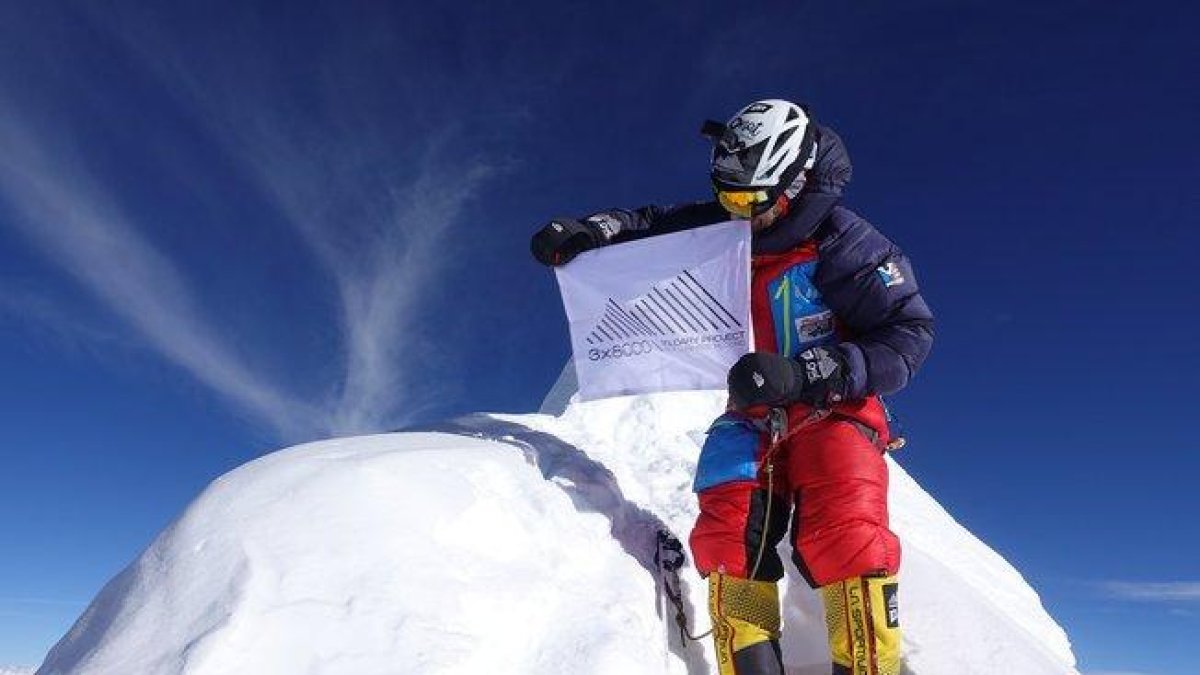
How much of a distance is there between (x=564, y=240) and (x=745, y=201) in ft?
4.13

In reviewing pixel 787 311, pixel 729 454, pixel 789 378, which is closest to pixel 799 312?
pixel 787 311

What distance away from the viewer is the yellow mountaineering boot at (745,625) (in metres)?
3.67

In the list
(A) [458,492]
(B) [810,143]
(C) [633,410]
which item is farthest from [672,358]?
(A) [458,492]

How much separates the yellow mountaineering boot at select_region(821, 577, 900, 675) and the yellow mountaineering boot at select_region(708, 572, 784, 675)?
29cm

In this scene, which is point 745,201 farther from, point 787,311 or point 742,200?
point 787,311

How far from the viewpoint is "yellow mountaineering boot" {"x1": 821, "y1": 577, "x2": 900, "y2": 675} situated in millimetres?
3482

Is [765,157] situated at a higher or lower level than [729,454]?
higher

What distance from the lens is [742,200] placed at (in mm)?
4652

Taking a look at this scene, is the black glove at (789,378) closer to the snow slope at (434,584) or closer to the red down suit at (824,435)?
the red down suit at (824,435)

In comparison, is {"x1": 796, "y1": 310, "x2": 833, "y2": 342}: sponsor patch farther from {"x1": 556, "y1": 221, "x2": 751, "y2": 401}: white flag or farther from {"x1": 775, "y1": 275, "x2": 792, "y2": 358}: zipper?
{"x1": 556, "y1": 221, "x2": 751, "y2": 401}: white flag

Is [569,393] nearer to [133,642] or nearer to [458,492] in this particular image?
[458,492]

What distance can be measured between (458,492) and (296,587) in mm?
888

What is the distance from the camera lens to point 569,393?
6.97 meters

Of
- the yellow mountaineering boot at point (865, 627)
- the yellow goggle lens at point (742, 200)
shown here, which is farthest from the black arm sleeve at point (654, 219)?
the yellow mountaineering boot at point (865, 627)
